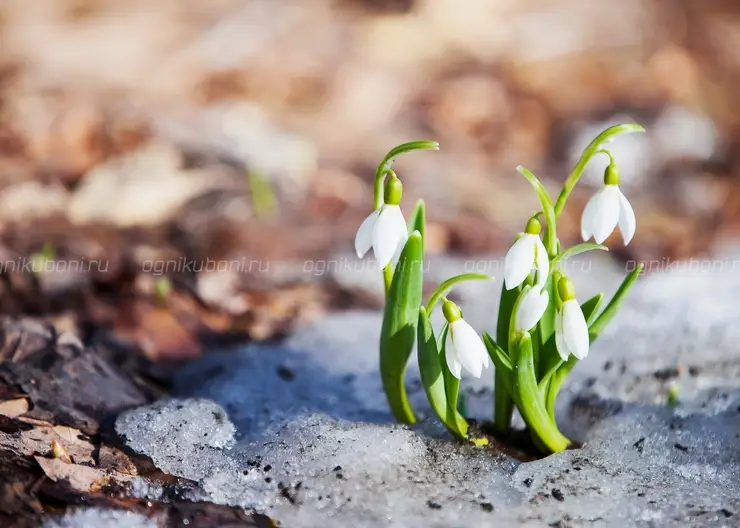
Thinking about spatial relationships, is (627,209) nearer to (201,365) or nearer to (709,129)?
(201,365)

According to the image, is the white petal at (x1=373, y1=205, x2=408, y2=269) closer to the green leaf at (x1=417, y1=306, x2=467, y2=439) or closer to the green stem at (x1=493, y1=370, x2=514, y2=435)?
the green leaf at (x1=417, y1=306, x2=467, y2=439)

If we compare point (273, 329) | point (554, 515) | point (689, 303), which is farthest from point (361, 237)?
point (689, 303)

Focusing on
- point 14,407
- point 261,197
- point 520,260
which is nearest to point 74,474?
point 14,407

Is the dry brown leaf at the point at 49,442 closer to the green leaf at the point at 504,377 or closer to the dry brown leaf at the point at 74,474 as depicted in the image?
the dry brown leaf at the point at 74,474

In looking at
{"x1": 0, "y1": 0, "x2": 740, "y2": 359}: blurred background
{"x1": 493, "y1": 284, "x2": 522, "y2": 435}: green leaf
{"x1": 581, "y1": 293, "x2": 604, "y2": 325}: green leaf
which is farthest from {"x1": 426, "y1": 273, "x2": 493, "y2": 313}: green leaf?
{"x1": 0, "y1": 0, "x2": 740, "y2": 359}: blurred background

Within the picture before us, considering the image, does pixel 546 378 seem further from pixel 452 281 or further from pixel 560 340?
pixel 452 281
